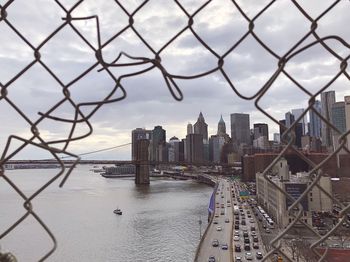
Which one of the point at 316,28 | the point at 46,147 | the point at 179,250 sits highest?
the point at 316,28

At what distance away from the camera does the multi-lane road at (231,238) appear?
277 inches

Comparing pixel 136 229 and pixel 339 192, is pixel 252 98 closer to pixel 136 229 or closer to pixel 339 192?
pixel 136 229

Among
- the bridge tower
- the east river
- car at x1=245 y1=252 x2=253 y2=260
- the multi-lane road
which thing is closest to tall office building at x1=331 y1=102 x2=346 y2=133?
the east river

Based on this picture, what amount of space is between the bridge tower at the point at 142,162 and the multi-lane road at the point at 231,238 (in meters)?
12.8

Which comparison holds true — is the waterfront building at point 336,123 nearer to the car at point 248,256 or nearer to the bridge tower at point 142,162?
the car at point 248,256

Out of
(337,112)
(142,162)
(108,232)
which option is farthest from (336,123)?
(142,162)

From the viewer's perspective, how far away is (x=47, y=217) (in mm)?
11062

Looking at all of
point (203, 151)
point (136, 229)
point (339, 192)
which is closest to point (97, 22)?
point (136, 229)

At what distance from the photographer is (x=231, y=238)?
862cm

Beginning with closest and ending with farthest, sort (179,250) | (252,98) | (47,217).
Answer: (252,98) → (179,250) → (47,217)

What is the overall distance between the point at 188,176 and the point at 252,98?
35.5 meters

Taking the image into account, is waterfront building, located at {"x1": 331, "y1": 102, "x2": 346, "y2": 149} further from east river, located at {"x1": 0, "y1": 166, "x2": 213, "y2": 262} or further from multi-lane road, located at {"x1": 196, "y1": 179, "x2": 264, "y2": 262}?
Result: multi-lane road, located at {"x1": 196, "y1": 179, "x2": 264, "y2": 262}

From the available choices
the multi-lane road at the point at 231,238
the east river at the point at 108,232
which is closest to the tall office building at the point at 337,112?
the east river at the point at 108,232

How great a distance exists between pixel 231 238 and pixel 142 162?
17.3 metres
